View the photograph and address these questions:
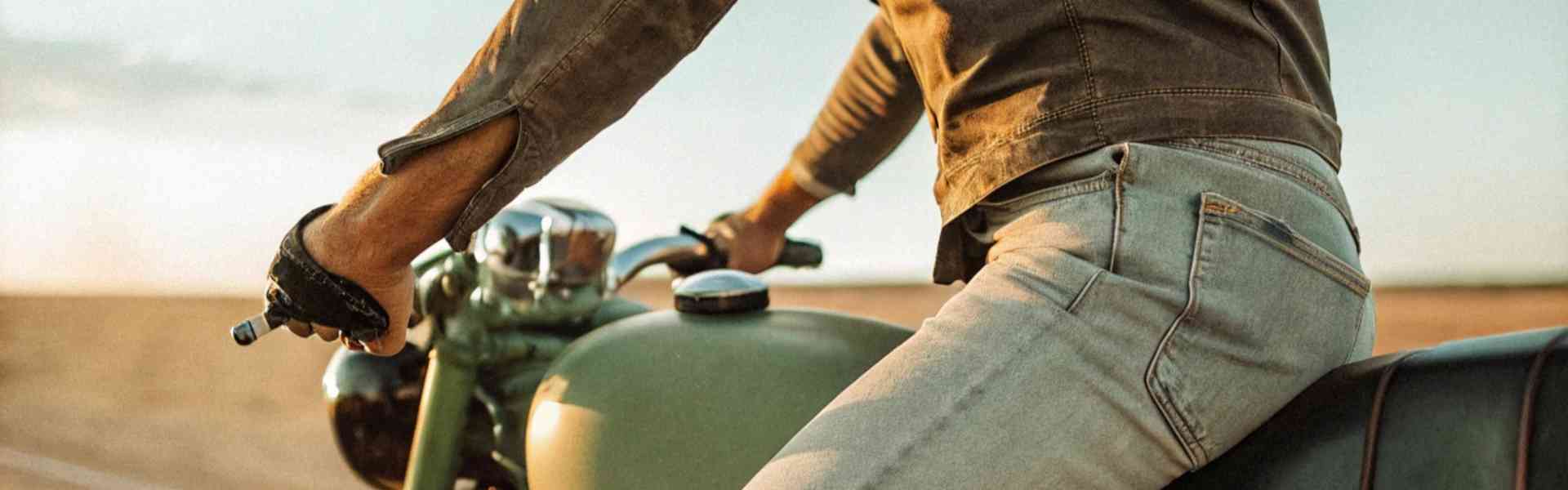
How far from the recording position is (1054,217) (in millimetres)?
1264

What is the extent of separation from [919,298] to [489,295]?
19.2 metres

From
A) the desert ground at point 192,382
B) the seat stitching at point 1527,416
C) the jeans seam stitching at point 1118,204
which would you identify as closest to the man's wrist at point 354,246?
the jeans seam stitching at point 1118,204

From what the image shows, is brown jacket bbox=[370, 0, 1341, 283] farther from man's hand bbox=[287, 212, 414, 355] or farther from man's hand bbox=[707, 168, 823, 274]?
man's hand bbox=[707, 168, 823, 274]

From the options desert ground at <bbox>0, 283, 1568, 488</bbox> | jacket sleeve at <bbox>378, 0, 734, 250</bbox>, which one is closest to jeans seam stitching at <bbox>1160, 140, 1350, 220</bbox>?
jacket sleeve at <bbox>378, 0, 734, 250</bbox>

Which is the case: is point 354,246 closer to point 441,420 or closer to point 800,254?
point 441,420

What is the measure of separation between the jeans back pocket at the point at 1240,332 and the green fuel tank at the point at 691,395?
490 millimetres

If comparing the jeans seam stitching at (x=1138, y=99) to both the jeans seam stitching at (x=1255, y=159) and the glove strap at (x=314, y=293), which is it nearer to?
the jeans seam stitching at (x=1255, y=159)

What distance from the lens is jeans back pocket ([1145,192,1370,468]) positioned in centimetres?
117

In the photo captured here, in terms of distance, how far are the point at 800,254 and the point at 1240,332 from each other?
1315 millimetres

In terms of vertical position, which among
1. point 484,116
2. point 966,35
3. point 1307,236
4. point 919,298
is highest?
point 484,116

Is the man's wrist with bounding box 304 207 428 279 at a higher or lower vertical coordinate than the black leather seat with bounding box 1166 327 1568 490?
higher

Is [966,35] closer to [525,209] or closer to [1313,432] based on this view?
[1313,432]

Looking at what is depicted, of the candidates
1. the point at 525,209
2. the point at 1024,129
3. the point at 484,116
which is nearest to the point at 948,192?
the point at 1024,129

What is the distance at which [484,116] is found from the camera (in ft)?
4.38
